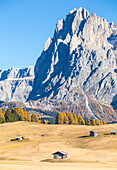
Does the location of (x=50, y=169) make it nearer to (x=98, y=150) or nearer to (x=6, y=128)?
(x=98, y=150)

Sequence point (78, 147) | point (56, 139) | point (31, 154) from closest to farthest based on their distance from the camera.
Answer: point (31, 154), point (78, 147), point (56, 139)

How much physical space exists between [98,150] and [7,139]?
52.3m

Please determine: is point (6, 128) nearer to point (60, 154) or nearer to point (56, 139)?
point (56, 139)

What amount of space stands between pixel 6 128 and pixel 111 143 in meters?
67.2

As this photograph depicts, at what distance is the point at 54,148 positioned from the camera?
121562mm

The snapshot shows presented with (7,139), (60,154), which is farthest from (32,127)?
(60,154)

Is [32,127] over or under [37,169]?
over

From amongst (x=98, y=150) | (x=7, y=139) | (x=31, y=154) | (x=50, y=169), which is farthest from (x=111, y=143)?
(x=50, y=169)

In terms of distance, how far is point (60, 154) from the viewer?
95125 millimetres

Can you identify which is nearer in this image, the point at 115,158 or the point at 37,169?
the point at 37,169

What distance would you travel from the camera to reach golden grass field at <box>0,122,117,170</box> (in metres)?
78.3

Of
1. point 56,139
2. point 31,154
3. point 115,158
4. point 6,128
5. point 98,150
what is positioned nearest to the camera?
point 115,158

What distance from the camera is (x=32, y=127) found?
18000cm

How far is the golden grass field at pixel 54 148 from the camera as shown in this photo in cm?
7828
